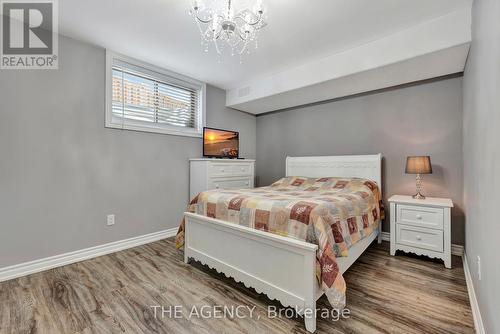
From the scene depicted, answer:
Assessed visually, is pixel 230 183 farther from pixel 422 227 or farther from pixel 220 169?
pixel 422 227

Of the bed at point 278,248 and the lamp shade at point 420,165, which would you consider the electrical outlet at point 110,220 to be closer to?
the bed at point 278,248

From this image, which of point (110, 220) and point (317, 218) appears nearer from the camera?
point (317, 218)

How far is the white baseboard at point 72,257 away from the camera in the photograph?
210 centimetres

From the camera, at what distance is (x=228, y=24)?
5.89 feet

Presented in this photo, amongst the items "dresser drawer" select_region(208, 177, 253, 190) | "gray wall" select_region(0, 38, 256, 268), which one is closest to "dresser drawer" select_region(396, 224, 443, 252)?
"dresser drawer" select_region(208, 177, 253, 190)

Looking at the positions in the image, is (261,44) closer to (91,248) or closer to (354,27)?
(354,27)

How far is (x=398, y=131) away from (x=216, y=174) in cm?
259

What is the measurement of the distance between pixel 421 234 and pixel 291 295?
180 centimetres

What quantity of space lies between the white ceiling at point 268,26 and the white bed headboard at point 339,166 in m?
1.46

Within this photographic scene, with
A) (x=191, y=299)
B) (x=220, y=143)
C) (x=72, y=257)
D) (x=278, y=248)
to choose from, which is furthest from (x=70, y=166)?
(x=278, y=248)

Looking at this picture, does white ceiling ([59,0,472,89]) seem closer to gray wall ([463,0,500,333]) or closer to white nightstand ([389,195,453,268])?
gray wall ([463,0,500,333])

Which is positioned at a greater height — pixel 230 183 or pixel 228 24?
pixel 228 24

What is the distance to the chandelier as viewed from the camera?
5.98ft

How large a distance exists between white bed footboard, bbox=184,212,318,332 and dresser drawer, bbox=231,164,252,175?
145 cm
